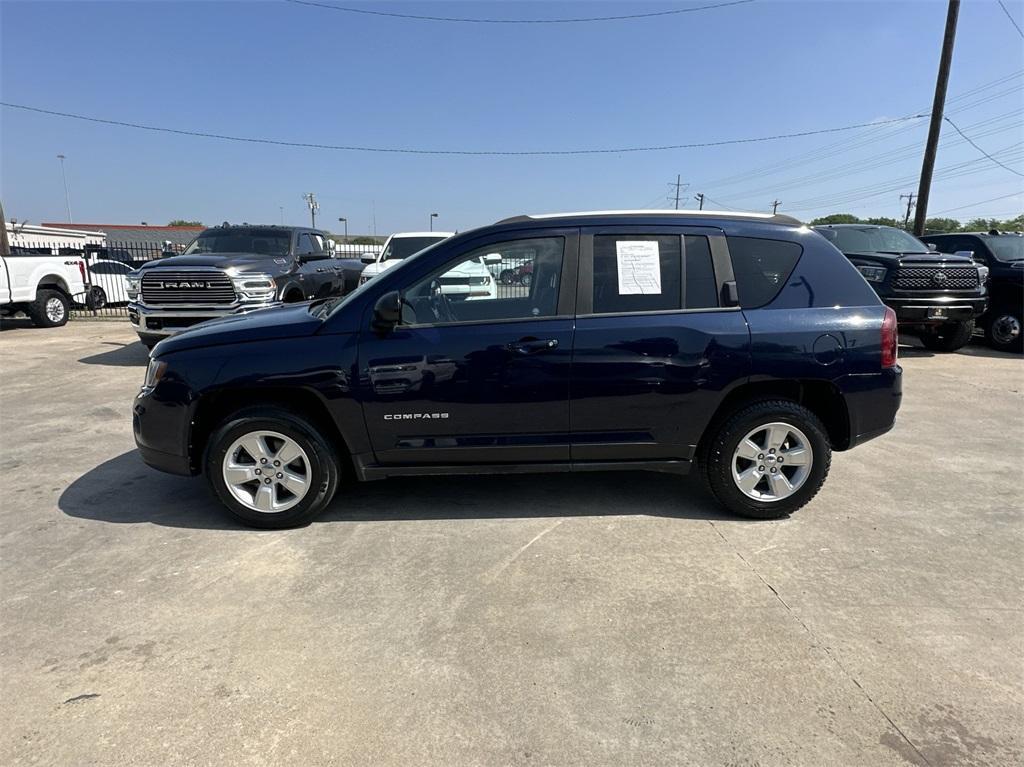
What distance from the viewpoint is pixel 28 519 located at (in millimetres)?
3984

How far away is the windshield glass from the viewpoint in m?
10.9

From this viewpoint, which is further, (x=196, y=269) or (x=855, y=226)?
(x=855, y=226)

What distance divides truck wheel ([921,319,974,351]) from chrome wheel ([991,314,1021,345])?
497 mm

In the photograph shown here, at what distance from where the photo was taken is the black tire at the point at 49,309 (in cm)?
1266

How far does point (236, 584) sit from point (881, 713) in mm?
2966

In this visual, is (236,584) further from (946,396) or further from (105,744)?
(946,396)

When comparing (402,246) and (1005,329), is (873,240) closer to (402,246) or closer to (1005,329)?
(1005,329)

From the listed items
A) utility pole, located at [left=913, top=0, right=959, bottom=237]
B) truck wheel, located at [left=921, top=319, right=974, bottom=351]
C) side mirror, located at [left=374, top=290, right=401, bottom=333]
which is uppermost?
utility pole, located at [left=913, top=0, right=959, bottom=237]

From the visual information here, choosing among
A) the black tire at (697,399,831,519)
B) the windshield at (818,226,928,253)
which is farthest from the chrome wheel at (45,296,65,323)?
the windshield at (818,226,928,253)

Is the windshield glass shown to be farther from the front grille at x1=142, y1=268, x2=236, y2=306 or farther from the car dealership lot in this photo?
the front grille at x1=142, y1=268, x2=236, y2=306

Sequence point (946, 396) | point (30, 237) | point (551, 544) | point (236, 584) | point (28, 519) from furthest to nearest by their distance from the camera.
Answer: point (30, 237)
point (946, 396)
point (28, 519)
point (551, 544)
point (236, 584)

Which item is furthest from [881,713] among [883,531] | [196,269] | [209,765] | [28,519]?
[196,269]

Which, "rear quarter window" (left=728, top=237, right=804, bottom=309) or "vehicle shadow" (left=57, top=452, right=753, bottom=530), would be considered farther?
"vehicle shadow" (left=57, top=452, right=753, bottom=530)

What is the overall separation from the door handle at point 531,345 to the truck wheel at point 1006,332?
35.2 ft
